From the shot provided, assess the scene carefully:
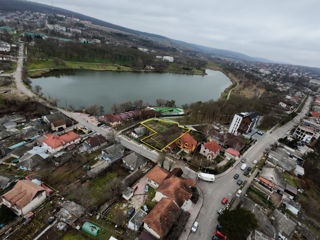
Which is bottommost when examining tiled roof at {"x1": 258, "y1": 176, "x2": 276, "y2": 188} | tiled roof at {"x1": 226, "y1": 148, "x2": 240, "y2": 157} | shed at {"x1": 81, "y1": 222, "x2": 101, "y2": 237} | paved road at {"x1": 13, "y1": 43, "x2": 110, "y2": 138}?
paved road at {"x1": 13, "y1": 43, "x2": 110, "y2": 138}

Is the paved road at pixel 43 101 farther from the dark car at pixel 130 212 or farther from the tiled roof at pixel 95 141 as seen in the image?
the dark car at pixel 130 212

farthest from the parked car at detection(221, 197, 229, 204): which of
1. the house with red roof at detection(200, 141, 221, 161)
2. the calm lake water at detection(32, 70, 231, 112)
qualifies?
the calm lake water at detection(32, 70, 231, 112)

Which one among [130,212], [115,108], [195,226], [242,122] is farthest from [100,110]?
[242,122]

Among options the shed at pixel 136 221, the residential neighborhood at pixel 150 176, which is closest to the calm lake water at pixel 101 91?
the residential neighborhood at pixel 150 176

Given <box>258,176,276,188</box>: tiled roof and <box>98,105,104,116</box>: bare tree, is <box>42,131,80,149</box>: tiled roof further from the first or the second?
<box>258,176,276,188</box>: tiled roof

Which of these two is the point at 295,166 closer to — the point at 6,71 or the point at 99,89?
the point at 99,89

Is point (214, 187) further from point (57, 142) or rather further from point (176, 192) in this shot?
point (57, 142)

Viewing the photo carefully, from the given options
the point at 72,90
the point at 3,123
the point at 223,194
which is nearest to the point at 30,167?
the point at 3,123
